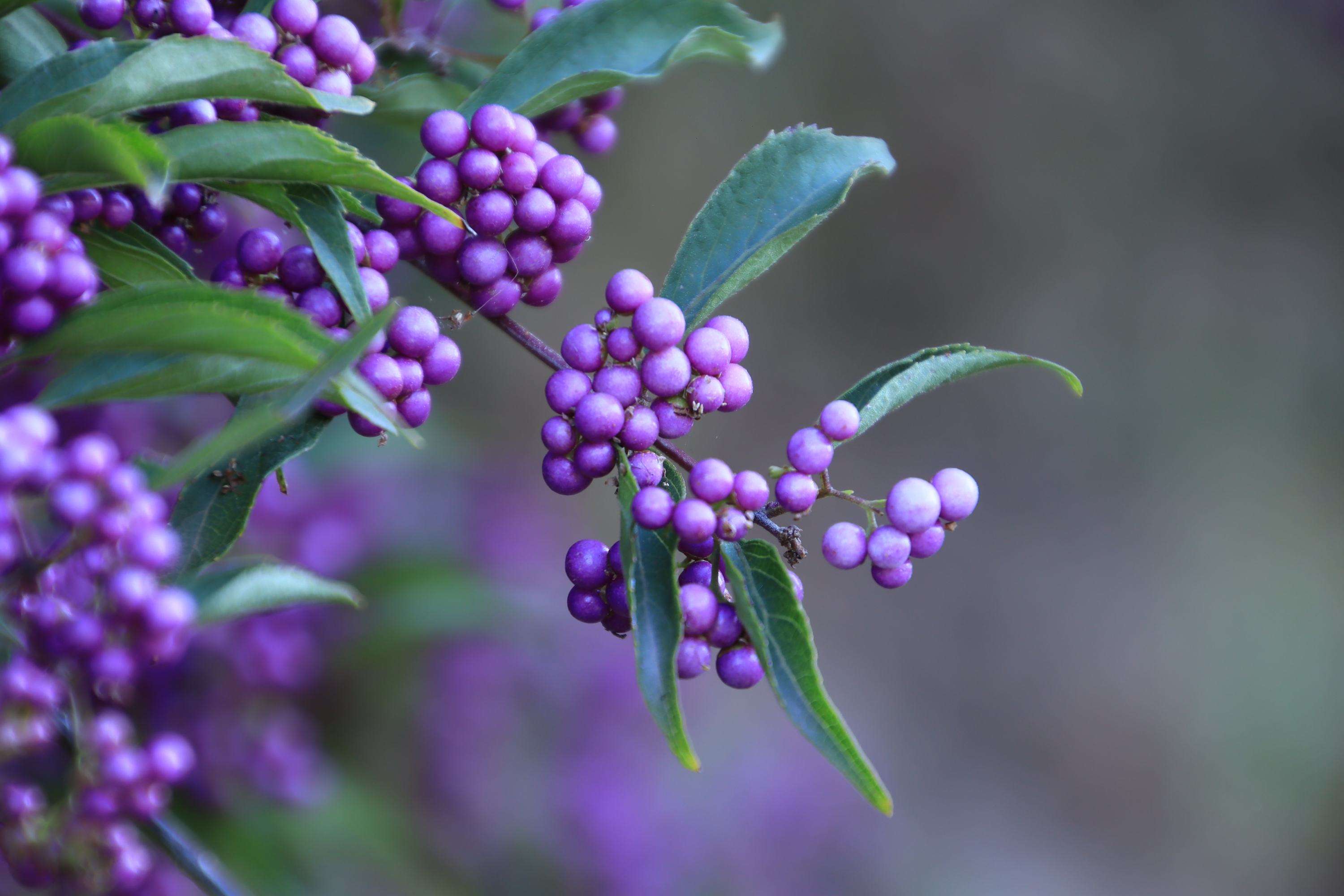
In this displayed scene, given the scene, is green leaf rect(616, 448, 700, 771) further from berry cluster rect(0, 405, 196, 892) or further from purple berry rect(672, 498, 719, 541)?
berry cluster rect(0, 405, 196, 892)

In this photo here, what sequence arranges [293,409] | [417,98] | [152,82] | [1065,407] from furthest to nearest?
[1065,407], [417,98], [152,82], [293,409]

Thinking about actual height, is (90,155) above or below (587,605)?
above

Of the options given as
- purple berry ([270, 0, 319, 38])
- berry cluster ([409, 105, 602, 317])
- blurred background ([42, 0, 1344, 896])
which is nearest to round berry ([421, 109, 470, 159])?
berry cluster ([409, 105, 602, 317])

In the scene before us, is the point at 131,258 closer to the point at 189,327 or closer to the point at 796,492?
the point at 189,327

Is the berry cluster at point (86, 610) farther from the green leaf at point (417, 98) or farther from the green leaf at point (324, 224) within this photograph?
the green leaf at point (417, 98)

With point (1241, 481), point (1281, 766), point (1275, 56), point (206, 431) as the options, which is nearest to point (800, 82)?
point (1275, 56)

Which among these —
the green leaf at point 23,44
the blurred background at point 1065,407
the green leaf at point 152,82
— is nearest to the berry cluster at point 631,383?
the green leaf at point 152,82

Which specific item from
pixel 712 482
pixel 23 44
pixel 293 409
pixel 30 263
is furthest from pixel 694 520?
pixel 23 44

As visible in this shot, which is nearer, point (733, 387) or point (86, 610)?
point (86, 610)

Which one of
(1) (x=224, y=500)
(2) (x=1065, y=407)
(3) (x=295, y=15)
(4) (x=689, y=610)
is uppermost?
(3) (x=295, y=15)

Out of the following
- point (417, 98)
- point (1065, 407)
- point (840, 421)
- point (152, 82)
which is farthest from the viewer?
point (1065, 407)
